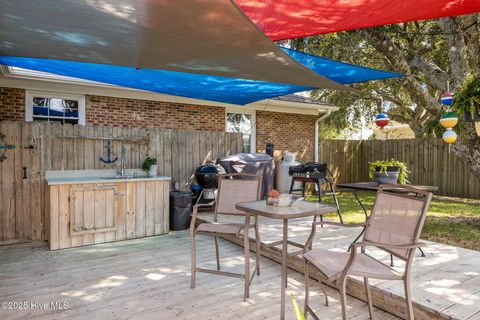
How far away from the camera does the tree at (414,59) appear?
229 inches

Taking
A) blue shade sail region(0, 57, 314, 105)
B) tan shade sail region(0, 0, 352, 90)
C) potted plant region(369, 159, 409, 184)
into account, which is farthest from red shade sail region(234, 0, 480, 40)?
potted plant region(369, 159, 409, 184)

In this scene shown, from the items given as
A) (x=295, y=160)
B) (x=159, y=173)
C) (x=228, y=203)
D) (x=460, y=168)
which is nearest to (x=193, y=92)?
(x=159, y=173)

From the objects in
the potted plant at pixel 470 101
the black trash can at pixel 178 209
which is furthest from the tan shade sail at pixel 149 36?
the black trash can at pixel 178 209

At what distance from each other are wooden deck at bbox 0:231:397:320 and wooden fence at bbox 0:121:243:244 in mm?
470

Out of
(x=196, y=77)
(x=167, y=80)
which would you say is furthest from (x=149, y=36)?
(x=167, y=80)

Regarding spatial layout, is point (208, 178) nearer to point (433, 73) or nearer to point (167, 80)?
point (167, 80)

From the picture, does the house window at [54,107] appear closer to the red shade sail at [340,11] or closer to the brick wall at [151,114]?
the brick wall at [151,114]

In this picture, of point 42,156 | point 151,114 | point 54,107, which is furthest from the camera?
point 151,114

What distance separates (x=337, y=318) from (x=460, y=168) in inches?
361

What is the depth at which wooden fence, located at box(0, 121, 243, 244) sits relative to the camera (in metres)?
5.02

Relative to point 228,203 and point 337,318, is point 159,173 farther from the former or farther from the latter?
point 337,318

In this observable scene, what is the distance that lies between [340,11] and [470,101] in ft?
8.04

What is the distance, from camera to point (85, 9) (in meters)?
2.04

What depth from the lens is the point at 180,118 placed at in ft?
25.3
